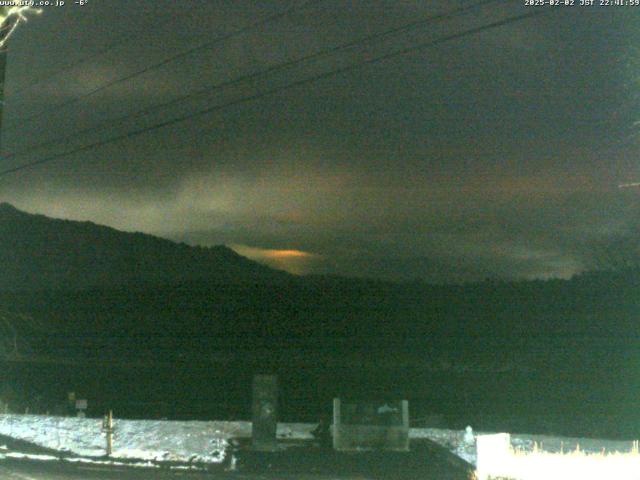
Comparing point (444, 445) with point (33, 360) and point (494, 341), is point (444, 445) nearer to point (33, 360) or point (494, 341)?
point (33, 360)

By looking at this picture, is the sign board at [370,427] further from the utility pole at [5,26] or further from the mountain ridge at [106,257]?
the mountain ridge at [106,257]

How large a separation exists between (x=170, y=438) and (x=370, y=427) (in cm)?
688

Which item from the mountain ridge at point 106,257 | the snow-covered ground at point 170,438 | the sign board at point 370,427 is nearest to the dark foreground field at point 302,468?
the sign board at point 370,427

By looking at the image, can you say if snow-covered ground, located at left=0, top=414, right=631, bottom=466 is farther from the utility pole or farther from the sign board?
the utility pole

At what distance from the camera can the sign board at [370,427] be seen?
2253 cm

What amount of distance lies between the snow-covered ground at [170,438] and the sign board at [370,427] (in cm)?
172

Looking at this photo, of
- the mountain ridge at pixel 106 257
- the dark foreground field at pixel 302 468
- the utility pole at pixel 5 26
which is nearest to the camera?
the utility pole at pixel 5 26

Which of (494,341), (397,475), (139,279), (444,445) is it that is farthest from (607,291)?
(139,279)

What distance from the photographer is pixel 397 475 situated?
1834 cm

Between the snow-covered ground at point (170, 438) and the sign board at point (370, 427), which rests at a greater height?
the sign board at point (370, 427)

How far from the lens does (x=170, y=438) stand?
85.0ft

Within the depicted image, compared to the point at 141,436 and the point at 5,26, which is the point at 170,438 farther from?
the point at 5,26

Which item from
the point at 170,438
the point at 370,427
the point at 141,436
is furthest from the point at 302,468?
the point at 141,436

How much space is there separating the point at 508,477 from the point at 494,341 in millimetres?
60142
